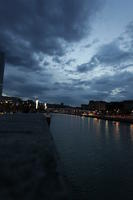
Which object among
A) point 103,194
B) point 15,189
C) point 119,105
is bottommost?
point 103,194

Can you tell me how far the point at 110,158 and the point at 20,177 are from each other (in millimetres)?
16735

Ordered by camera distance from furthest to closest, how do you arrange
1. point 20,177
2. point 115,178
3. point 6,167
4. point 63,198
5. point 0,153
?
point 115,178
point 0,153
point 6,167
point 20,177
point 63,198

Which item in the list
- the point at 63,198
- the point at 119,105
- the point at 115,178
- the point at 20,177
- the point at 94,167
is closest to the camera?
the point at 63,198

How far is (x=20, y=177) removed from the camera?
5875 mm

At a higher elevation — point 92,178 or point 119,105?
point 119,105

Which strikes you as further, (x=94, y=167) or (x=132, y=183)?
(x=94, y=167)

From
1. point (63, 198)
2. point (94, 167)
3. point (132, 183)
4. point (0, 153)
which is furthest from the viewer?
point (94, 167)

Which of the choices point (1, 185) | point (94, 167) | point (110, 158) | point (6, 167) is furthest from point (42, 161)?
point (110, 158)

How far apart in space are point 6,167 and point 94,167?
38.5 feet

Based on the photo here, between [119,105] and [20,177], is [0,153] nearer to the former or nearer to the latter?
[20,177]

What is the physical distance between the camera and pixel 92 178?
46.0 ft

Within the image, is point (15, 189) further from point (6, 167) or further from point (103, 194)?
point (103, 194)

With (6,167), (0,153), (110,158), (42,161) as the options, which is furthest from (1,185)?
(110,158)

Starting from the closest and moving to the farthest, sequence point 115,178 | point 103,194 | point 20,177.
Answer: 1. point 20,177
2. point 103,194
3. point 115,178
